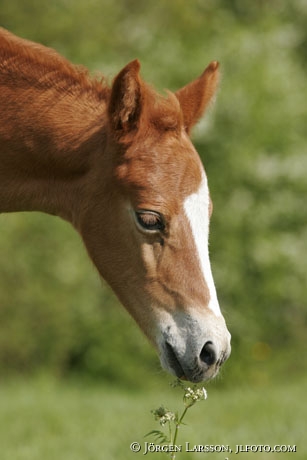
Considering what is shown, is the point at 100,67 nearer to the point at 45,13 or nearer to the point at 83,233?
the point at 45,13

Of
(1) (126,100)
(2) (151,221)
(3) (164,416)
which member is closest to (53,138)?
(1) (126,100)

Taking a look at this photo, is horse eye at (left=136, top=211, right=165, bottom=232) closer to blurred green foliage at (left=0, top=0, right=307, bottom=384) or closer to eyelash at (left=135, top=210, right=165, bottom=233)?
eyelash at (left=135, top=210, right=165, bottom=233)

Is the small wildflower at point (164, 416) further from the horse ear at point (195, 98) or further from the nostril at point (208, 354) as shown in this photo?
the horse ear at point (195, 98)

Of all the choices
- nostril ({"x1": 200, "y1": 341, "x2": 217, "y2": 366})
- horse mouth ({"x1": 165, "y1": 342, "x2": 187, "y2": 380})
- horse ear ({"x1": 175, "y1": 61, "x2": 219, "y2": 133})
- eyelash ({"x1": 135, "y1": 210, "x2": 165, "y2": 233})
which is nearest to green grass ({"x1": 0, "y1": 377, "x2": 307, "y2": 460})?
horse mouth ({"x1": 165, "y1": 342, "x2": 187, "y2": 380})

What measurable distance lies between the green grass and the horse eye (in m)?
2.07

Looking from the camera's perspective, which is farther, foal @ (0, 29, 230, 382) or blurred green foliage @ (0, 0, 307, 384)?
blurred green foliage @ (0, 0, 307, 384)

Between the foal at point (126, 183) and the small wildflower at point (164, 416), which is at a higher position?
the foal at point (126, 183)

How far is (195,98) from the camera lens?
4.37m

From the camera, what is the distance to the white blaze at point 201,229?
3.68m

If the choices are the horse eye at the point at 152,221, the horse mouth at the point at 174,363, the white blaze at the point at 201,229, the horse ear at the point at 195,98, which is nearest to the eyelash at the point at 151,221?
the horse eye at the point at 152,221

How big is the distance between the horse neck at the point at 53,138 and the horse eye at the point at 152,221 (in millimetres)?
422

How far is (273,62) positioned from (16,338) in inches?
264

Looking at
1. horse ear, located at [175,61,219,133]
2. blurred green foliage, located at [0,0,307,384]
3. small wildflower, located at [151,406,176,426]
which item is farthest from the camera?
blurred green foliage, located at [0,0,307,384]

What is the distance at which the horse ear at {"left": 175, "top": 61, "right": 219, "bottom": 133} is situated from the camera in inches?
171
